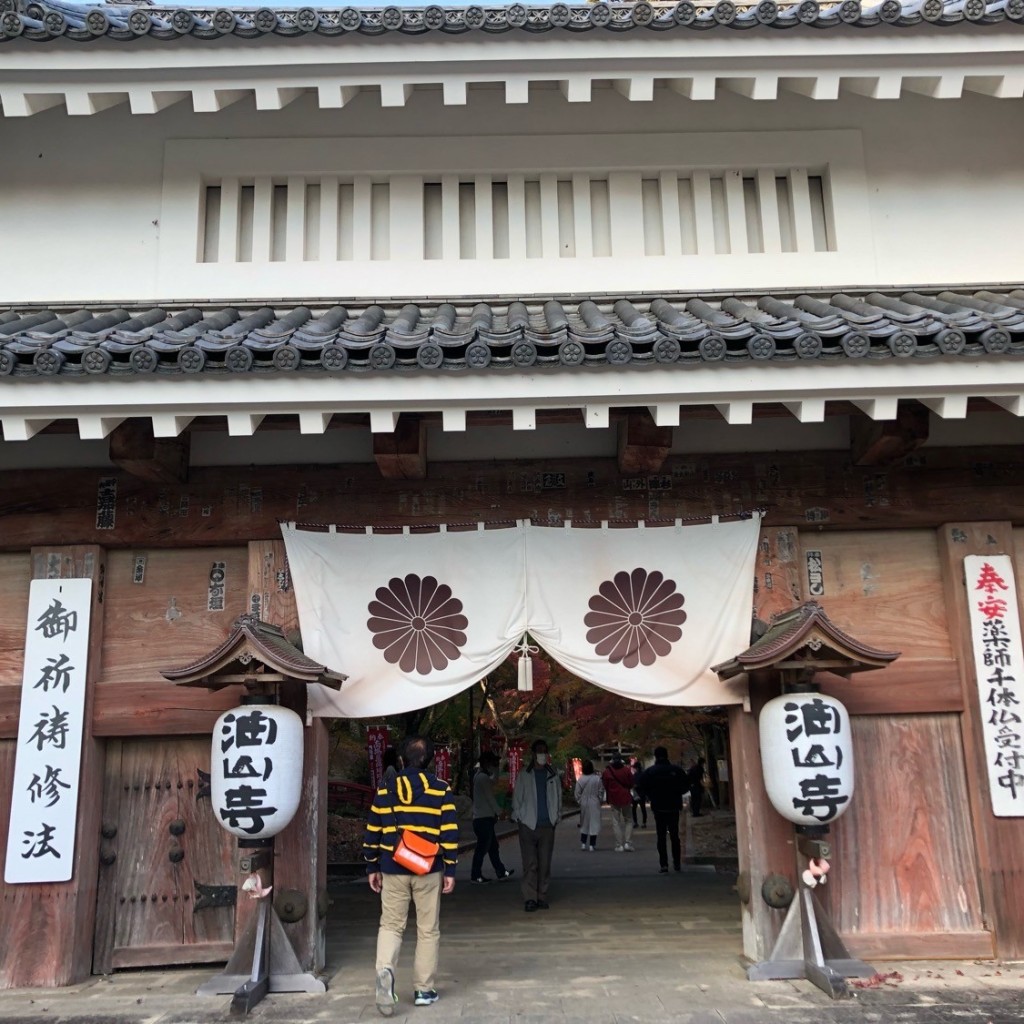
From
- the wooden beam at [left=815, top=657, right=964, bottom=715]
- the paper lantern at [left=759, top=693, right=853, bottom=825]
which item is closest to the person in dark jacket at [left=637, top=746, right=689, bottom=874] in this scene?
the wooden beam at [left=815, top=657, right=964, bottom=715]

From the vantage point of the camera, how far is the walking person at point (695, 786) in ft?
51.8

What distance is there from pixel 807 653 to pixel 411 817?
2.78m

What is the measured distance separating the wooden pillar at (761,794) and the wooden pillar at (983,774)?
1118 mm

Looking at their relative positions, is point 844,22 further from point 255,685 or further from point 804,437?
point 255,685

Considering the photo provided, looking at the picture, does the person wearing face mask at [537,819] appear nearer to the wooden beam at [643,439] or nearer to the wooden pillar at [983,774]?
the wooden pillar at [983,774]

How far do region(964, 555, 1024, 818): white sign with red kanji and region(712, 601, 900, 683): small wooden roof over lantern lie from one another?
3.31ft

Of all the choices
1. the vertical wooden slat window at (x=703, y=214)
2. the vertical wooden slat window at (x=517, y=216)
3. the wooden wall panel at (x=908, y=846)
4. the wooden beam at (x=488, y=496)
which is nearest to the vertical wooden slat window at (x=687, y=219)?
the vertical wooden slat window at (x=703, y=214)

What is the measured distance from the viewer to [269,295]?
702 cm

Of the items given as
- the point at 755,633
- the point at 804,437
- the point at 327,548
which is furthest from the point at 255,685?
the point at 804,437

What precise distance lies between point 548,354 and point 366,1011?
4.13m

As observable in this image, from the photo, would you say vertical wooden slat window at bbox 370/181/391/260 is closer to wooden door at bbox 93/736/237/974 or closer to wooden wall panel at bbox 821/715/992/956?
wooden door at bbox 93/736/237/974

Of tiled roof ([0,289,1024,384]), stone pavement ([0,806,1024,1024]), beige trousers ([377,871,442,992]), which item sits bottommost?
stone pavement ([0,806,1024,1024])

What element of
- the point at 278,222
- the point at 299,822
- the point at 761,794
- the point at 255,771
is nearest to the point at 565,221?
the point at 278,222

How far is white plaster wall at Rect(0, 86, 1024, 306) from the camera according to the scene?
281 inches
